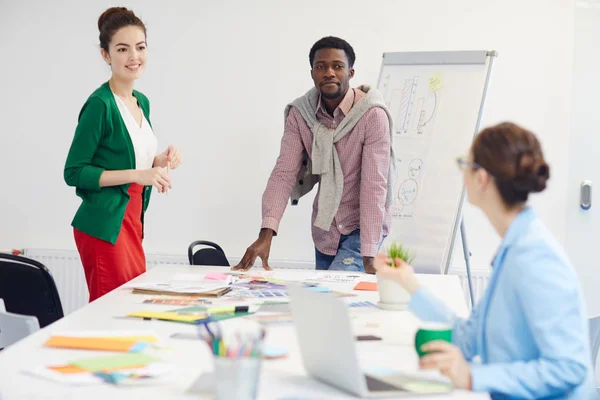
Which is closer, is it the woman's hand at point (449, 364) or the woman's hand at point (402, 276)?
the woman's hand at point (449, 364)

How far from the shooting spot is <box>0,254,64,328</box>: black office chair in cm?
227

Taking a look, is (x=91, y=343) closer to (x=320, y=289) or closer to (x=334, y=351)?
(x=334, y=351)

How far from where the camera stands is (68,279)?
4.40 meters

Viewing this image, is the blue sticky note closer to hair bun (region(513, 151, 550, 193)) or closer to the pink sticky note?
the pink sticky note

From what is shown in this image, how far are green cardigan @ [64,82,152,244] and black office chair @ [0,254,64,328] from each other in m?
0.32

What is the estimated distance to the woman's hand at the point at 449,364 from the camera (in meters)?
1.38

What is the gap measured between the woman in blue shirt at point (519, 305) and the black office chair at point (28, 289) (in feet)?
4.08

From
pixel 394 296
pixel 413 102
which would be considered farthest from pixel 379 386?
pixel 413 102

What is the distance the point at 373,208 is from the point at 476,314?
118 centimetres

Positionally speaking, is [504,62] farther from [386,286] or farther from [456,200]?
[386,286]

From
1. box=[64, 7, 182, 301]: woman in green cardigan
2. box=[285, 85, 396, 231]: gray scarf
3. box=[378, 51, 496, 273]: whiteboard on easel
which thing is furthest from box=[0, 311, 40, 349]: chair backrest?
box=[378, 51, 496, 273]: whiteboard on easel

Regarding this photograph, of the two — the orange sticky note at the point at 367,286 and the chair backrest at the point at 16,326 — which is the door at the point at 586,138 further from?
the chair backrest at the point at 16,326

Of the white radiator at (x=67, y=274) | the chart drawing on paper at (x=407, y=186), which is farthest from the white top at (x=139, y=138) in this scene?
the white radiator at (x=67, y=274)

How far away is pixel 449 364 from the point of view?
138 centimetres
